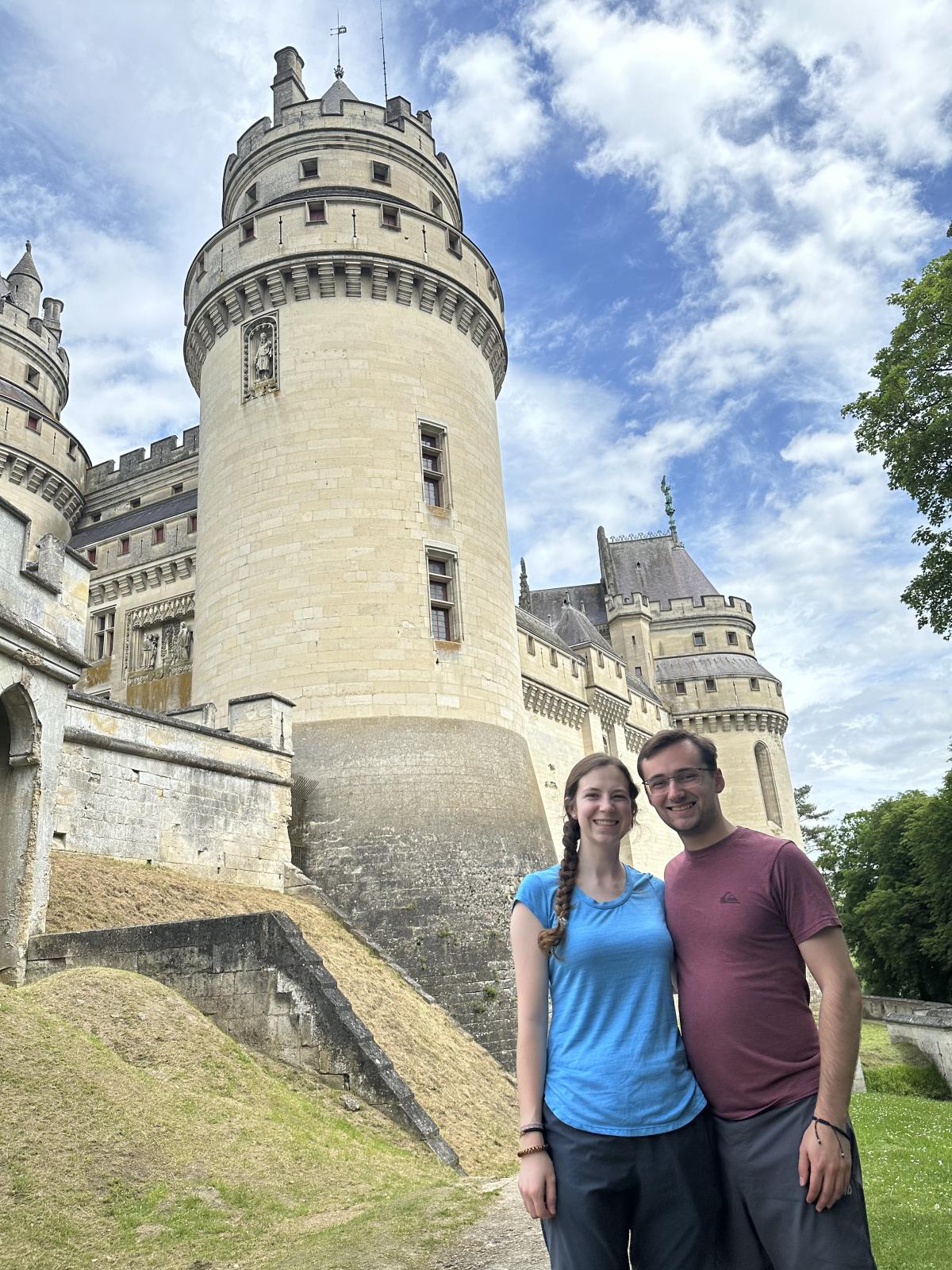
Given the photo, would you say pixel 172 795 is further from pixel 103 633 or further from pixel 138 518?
pixel 138 518

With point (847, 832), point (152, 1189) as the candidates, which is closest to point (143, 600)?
point (152, 1189)

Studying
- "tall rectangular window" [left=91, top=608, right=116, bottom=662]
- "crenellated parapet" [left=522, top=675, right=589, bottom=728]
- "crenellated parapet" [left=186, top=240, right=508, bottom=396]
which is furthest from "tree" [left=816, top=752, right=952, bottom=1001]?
"tall rectangular window" [left=91, top=608, right=116, bottom=662]

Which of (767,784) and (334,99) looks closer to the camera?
(334,99)

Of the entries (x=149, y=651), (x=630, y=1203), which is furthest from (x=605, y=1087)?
(x=149, y=651)

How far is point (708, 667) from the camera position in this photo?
39.5m

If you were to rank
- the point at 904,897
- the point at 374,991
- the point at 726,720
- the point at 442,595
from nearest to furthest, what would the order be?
1. the point at 374,991
2. the point at 442,595
3. the point at 904,897
4. the point at 726,720

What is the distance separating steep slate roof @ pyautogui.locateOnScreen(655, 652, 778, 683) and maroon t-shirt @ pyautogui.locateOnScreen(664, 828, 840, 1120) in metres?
37.4

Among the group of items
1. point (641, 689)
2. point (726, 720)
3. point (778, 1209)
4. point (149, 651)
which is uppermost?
point (641, 689)

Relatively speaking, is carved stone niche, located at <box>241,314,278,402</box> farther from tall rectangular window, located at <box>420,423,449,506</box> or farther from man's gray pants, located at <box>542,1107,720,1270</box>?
man's gray pants, located at <box>542,1107,720,1270</box>

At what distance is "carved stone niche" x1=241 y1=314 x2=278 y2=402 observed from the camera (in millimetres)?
17656

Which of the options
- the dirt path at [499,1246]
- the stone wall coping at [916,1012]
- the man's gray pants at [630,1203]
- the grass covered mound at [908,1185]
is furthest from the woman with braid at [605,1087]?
the stone wall coping at [916,1012]

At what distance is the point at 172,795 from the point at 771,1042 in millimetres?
10936

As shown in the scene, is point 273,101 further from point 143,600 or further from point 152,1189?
point 152,1189

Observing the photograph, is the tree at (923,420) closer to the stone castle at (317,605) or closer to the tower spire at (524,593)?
the stone castle at (317,605)
